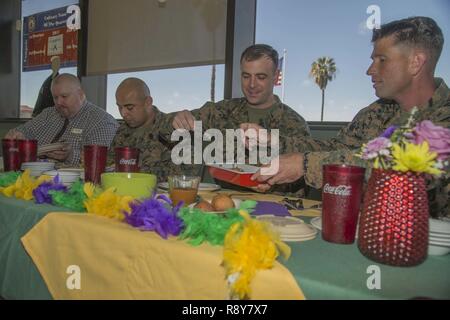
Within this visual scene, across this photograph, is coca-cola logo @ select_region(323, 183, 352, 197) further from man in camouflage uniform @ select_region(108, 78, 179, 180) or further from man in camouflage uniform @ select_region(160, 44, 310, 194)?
man in camouflage uniform @ select_region(108, 78, 179, 180)

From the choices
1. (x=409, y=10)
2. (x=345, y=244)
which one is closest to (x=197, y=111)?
(x=409, y=10)

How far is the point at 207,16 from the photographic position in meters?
3.49

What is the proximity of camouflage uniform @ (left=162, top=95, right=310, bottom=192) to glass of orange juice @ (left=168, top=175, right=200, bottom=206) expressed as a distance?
1161mm

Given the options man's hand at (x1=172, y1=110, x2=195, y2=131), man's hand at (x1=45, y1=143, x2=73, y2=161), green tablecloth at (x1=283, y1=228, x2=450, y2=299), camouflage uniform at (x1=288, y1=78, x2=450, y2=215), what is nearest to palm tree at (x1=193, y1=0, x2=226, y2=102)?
man's hand at (x1=45, y1=143, x2=73, y2=161)

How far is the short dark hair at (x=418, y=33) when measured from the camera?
1278 millimetres

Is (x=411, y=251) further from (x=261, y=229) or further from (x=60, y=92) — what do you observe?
(x=60, y=92)

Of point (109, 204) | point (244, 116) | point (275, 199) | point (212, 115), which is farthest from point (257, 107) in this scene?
point (109, 204)

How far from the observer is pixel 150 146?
7.61ft

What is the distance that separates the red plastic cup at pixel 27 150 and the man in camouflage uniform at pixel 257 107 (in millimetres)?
706

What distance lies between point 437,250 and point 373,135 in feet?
2.88

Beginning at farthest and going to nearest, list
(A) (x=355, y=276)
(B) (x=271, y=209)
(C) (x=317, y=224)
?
1. (B) (x=271, y=209)
2. (C) (x=317, y=224)
3. (A) (x=355, y=276)

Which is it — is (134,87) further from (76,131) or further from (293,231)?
(293,231)

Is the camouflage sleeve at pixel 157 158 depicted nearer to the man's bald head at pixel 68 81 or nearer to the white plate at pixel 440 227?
the man's bald head at pixel 68 81

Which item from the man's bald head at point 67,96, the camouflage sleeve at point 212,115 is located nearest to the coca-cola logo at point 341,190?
the camouflage sleeve at point 212,115
